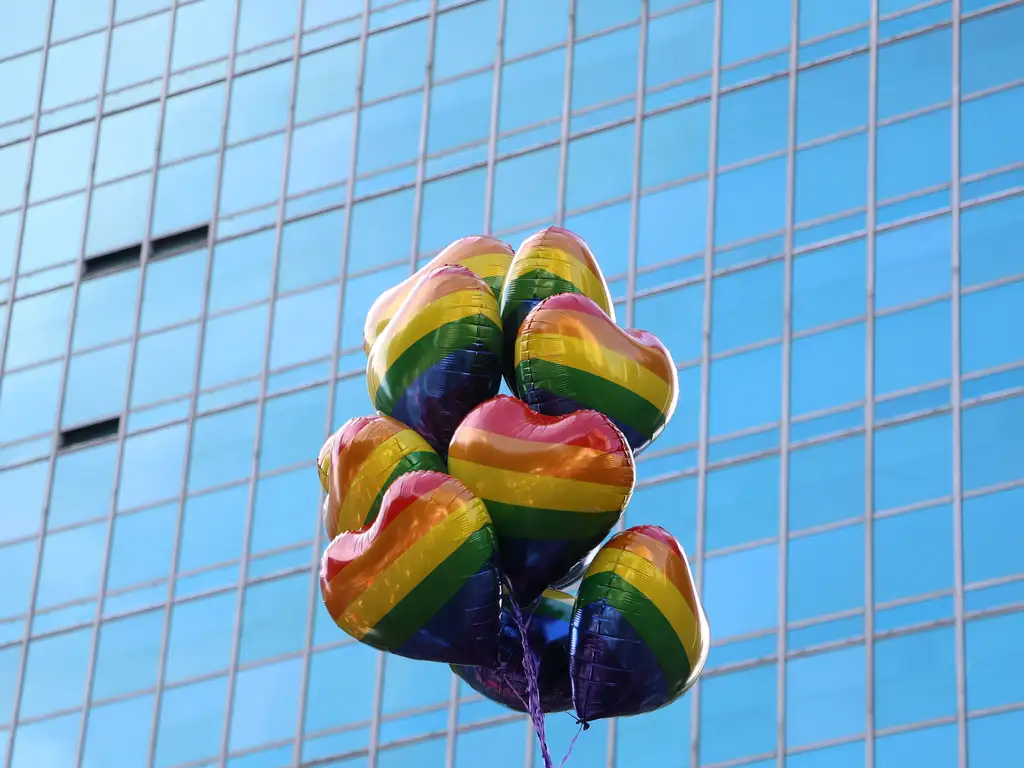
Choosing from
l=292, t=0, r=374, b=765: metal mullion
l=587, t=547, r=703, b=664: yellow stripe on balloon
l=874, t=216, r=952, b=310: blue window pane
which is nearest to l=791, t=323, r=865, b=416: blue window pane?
l=874, t=216, r=952, b=310: blue window pane

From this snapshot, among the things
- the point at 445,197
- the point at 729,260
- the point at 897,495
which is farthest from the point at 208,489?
the point at 897,495

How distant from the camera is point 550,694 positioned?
12.7m

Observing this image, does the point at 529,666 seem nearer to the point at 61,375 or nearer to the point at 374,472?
the point at 374,472

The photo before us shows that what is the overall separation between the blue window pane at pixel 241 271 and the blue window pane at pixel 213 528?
256 centimetres

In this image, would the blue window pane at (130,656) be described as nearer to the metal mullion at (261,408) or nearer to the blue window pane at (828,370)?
the metal mullion at (261,408)

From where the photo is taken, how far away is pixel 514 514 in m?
12.2

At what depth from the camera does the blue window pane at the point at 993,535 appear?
2797 centimetres

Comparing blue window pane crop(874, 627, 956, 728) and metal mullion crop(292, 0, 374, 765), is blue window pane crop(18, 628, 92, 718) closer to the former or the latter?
metal mullion crop(292, 0, 374, 765)

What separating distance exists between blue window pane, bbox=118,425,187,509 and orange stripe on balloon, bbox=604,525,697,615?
23945mm

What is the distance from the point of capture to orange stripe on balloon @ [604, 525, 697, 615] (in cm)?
1246

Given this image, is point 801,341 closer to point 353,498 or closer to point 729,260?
point 729,260

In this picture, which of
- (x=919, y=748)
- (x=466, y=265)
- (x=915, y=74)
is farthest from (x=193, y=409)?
(x=466, y=265)

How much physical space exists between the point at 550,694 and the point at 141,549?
2377 centimetres

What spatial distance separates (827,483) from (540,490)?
17726 mm
